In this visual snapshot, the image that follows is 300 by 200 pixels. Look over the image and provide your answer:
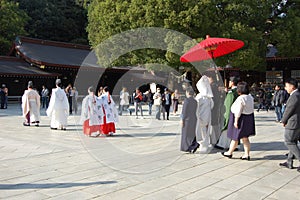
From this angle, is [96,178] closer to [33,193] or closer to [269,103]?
[33,193]

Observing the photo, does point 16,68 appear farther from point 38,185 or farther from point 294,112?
point 294,112

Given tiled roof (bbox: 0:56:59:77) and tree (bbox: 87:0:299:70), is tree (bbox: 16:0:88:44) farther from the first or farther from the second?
tree (bbox: 87:0:299:70)

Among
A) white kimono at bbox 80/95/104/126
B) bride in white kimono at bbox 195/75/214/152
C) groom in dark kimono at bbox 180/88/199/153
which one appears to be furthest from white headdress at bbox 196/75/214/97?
white kimono at bbox 80/95/104/126

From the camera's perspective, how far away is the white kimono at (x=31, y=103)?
1093cm

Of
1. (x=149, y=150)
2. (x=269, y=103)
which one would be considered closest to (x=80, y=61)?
(x=269, y=103)

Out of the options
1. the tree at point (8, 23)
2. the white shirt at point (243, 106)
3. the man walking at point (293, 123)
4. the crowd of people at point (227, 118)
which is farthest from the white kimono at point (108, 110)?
the tree at point (8, 23)

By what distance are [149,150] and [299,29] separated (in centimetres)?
1605

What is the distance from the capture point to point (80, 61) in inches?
1168

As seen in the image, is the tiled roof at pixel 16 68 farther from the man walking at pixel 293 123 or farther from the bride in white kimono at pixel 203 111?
the man walking at pixel 293 123

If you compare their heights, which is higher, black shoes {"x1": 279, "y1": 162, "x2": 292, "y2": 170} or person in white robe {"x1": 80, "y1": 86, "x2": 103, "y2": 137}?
person in white robe {"x1": 80, "y1": 86, "x2": 103, "y2": 137}

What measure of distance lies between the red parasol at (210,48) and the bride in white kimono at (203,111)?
3.21 feet

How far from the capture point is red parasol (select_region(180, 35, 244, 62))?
7.32 metres

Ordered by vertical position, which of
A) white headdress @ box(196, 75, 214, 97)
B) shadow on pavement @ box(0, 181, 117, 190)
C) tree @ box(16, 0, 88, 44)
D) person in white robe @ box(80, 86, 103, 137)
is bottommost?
shadow on pavement @ box(0, 181, 117, 190)

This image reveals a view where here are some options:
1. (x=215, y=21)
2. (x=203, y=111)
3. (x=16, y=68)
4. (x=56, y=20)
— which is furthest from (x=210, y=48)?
(x=56, y=20)
